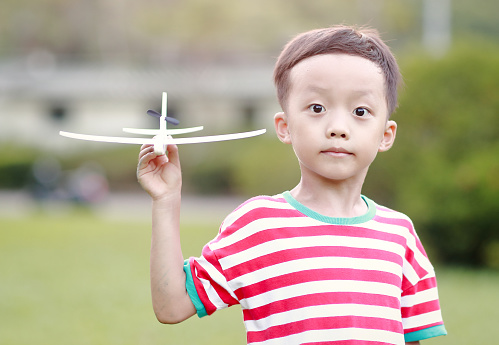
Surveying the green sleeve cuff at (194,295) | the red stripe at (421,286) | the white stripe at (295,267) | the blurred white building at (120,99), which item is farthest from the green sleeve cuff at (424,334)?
the blurred white building at (120,99)

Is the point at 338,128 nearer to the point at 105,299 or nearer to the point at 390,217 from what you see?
the point at 390,217

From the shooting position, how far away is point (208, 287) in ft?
6.79

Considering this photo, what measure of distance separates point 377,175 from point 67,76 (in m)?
25.1

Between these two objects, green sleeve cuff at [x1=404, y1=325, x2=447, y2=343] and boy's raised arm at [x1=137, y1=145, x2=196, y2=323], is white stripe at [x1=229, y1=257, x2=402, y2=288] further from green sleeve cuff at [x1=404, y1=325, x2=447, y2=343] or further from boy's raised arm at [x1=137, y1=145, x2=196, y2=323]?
green sleeve cuff at [x1=404, y1=325, x2=447, y2=343]

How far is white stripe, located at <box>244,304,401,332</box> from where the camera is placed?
2.01 m

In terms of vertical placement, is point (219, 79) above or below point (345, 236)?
above

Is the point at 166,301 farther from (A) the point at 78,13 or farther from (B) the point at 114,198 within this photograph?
(A) the point at 78,13

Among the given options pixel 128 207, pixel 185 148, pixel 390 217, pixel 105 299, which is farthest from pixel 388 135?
pixel 185 148

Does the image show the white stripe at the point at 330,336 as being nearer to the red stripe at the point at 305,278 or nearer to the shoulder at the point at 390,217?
the red stripe at the point at 305,278

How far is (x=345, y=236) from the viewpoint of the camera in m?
2.09

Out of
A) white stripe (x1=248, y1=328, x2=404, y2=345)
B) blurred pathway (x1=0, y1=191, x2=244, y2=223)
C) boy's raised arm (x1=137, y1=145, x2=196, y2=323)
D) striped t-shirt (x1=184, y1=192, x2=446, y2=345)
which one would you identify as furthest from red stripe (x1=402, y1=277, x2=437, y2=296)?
blurred pathway (x1=0, y1=191, x2=244, y2=223)

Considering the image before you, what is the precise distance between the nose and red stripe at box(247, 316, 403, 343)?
50 cm

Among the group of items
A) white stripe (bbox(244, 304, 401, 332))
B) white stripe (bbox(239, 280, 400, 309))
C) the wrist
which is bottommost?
white stripe (bbox(244, 304, 401, 332))

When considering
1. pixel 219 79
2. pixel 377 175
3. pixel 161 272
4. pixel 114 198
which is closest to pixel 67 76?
pixel 219 79
